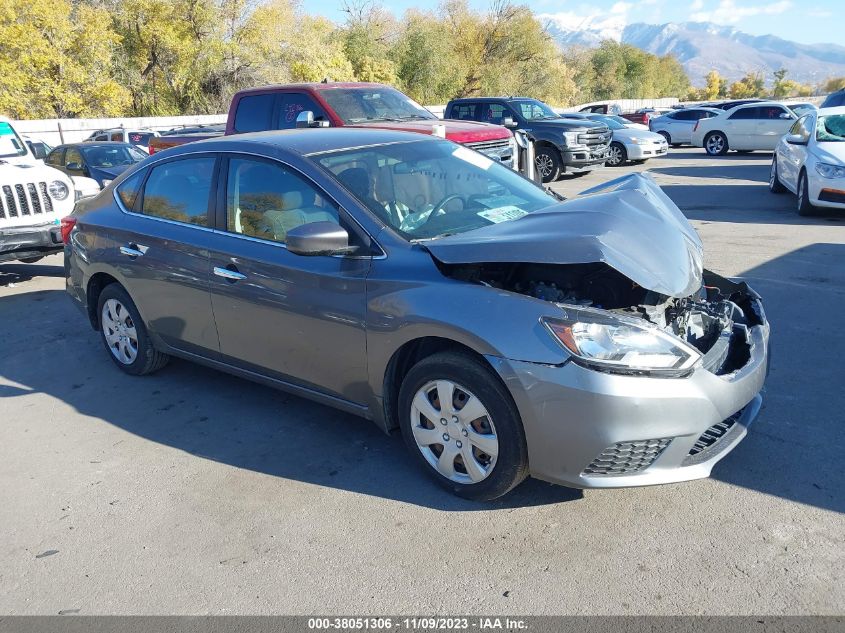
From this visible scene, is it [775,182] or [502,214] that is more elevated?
[502,214]

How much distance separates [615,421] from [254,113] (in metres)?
8.11

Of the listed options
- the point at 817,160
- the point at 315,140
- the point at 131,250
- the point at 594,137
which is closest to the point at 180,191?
the point at 131,250

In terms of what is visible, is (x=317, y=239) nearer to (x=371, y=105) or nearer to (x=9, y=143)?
(x=371, y=105)

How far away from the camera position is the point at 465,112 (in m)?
16.6

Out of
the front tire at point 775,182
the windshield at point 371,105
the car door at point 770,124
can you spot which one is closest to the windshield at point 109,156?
the windshield at point 371,105

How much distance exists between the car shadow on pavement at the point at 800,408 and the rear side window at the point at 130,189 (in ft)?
13.7

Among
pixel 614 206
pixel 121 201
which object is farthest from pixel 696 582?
pixel 121 201

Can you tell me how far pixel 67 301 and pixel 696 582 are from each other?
700 cm

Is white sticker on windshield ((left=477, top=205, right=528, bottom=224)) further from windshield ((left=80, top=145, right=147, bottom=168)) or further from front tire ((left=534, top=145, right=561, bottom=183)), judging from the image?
front tire ((left=534, top=145, right=561, bottom=183))

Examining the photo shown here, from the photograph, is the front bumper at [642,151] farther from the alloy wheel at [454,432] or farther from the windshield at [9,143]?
the alloy wheel at [454,432]

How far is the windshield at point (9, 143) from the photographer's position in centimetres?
955

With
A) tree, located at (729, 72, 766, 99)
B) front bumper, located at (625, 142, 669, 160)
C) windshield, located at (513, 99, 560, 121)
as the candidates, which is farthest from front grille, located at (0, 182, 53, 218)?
tree, located at (729, 72, 766, 99)

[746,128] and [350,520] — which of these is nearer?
[350,520]

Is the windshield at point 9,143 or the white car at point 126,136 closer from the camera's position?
the windshield at point 9,143
